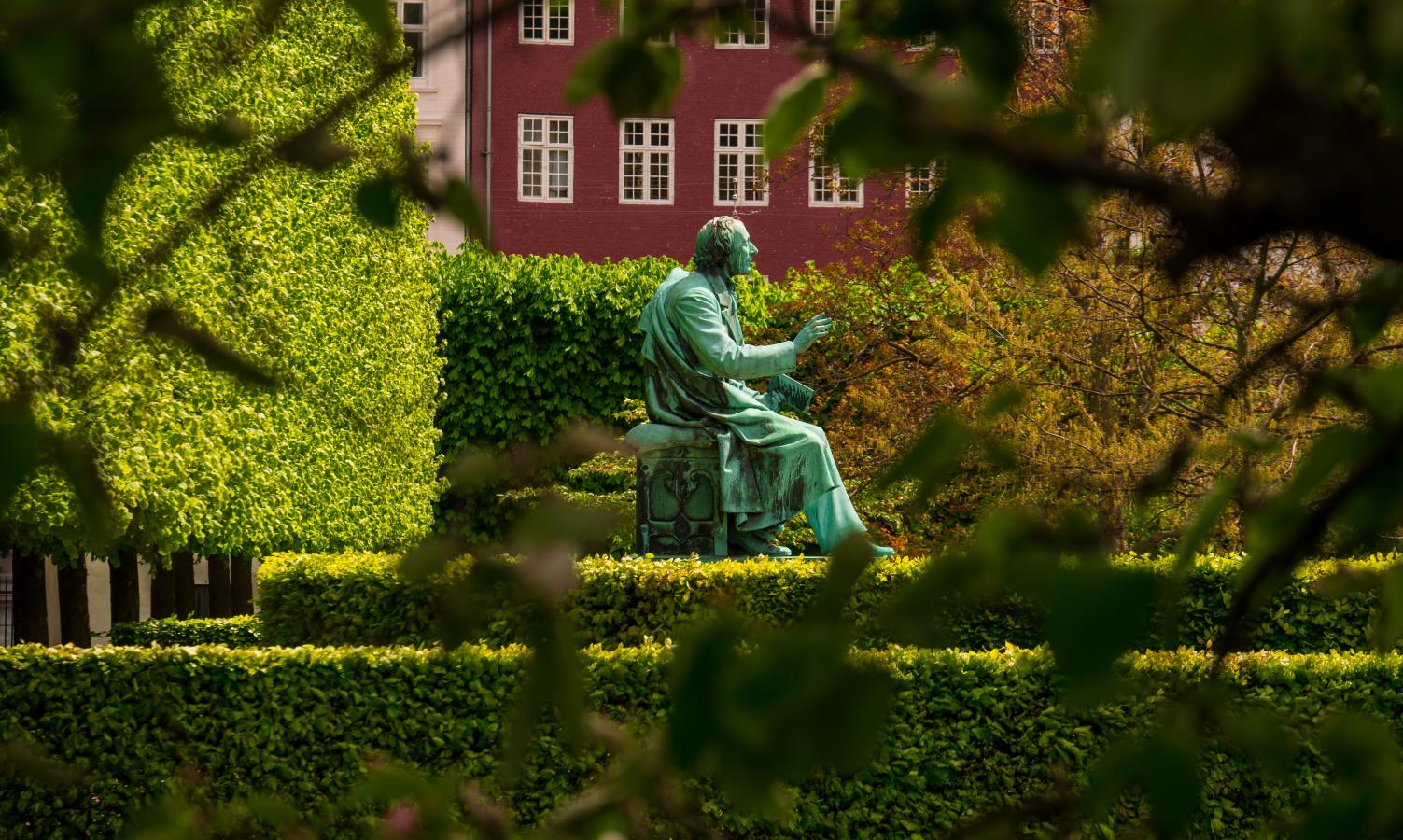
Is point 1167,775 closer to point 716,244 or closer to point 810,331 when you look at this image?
point 810,331

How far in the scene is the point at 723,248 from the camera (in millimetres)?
10047

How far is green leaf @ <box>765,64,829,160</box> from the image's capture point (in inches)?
40.0

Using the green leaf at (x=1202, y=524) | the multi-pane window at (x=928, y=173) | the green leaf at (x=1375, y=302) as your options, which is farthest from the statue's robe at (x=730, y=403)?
the green leaf at (x=1202, y=524)

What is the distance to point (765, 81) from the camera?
2797cm

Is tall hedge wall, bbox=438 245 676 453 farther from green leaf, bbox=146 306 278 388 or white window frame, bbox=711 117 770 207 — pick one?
green leaf, bbox=146 306 278 388

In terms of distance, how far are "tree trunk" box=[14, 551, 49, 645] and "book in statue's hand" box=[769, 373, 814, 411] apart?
9.11 metres

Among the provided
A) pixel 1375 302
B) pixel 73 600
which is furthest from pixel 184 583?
pixel 1375 302

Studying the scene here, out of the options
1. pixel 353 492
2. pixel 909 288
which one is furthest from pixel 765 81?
pixel 353 492

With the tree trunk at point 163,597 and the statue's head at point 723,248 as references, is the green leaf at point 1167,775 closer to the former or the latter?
the statue's head at point 723,248

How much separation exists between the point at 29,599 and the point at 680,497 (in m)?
9.57

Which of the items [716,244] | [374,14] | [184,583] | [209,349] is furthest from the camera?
[184,583]

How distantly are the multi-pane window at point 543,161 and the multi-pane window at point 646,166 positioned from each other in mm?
930

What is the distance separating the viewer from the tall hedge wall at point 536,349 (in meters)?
19.8

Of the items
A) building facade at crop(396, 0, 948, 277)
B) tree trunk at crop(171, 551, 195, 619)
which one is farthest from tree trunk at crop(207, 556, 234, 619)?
building facade at crop(396, 0, 948, 277)
